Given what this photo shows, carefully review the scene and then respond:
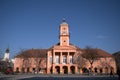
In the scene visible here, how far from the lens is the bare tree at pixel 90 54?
56.8 m

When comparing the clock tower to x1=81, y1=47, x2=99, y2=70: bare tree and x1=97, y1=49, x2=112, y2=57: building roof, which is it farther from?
x1=97, y1=49, x2=112, y2=57: building roof

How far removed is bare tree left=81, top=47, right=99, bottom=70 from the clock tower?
29.2 feet

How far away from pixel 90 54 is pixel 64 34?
1648cm

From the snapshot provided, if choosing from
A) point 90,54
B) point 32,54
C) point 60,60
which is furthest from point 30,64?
point 90,54

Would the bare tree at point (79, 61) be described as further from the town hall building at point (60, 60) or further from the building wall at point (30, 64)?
the building wall at point (30, 64)

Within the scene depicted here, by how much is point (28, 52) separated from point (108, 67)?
32.2 m

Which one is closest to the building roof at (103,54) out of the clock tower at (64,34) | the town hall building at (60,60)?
the town hall building at (60,60)

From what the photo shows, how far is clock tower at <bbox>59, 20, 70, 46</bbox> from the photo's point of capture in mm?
69938

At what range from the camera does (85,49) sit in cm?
6550

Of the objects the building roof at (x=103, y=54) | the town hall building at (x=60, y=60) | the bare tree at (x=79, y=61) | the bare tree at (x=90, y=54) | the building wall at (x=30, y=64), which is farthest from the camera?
the building roof at (x=103, y=54)

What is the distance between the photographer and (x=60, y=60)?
66.4 metres

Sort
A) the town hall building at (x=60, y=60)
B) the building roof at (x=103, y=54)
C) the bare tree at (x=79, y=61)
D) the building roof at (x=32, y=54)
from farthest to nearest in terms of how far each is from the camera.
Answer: the building roof at (x=103, y=54) < the building roof at (x=32, y=54) < the town hall building at (x=60, y=60) < the bare tree at (x=79, y=61)

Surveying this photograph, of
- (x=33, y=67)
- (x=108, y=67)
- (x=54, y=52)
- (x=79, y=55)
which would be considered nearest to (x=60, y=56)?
(x=54, y=52)

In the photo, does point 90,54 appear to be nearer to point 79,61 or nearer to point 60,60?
point 79,61
